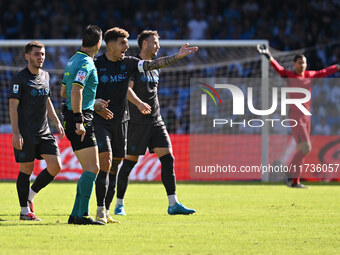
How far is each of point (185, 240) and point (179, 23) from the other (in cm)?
1764

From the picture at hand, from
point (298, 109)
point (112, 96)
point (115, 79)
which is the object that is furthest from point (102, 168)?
point (298, 109)

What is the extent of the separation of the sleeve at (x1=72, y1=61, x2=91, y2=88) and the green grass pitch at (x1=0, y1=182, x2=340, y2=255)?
4.70 feet

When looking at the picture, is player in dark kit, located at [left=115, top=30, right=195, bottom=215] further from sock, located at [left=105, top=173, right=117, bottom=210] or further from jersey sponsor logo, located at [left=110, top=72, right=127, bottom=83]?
jersey sponsor logo, located at [left=110, top=72, right=127, bottom=83]

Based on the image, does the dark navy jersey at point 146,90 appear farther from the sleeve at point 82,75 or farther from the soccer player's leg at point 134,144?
the sleeve at point 82,75

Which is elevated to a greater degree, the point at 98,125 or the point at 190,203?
the point at 98,125

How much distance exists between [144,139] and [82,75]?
2.25m

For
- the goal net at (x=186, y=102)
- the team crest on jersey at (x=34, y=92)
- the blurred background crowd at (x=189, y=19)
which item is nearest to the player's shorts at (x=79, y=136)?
the team crest on jersey at (x=34, y=92)

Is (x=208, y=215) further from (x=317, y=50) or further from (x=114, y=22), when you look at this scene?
(x=114, y=22)

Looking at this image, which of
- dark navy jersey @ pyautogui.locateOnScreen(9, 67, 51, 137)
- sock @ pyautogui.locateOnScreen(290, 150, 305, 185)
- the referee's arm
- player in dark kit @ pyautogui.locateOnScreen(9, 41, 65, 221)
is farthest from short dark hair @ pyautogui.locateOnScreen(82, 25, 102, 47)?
sock @ pyautogui.locateOnScreen(290, 150, 305, 185)

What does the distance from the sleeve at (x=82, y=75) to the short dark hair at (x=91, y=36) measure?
25 centimetres

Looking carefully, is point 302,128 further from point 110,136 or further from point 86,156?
point 86,156

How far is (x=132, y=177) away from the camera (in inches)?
639

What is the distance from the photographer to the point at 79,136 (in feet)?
24.2

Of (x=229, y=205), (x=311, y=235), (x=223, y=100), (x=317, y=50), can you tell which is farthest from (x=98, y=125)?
(x=317, y=50)
